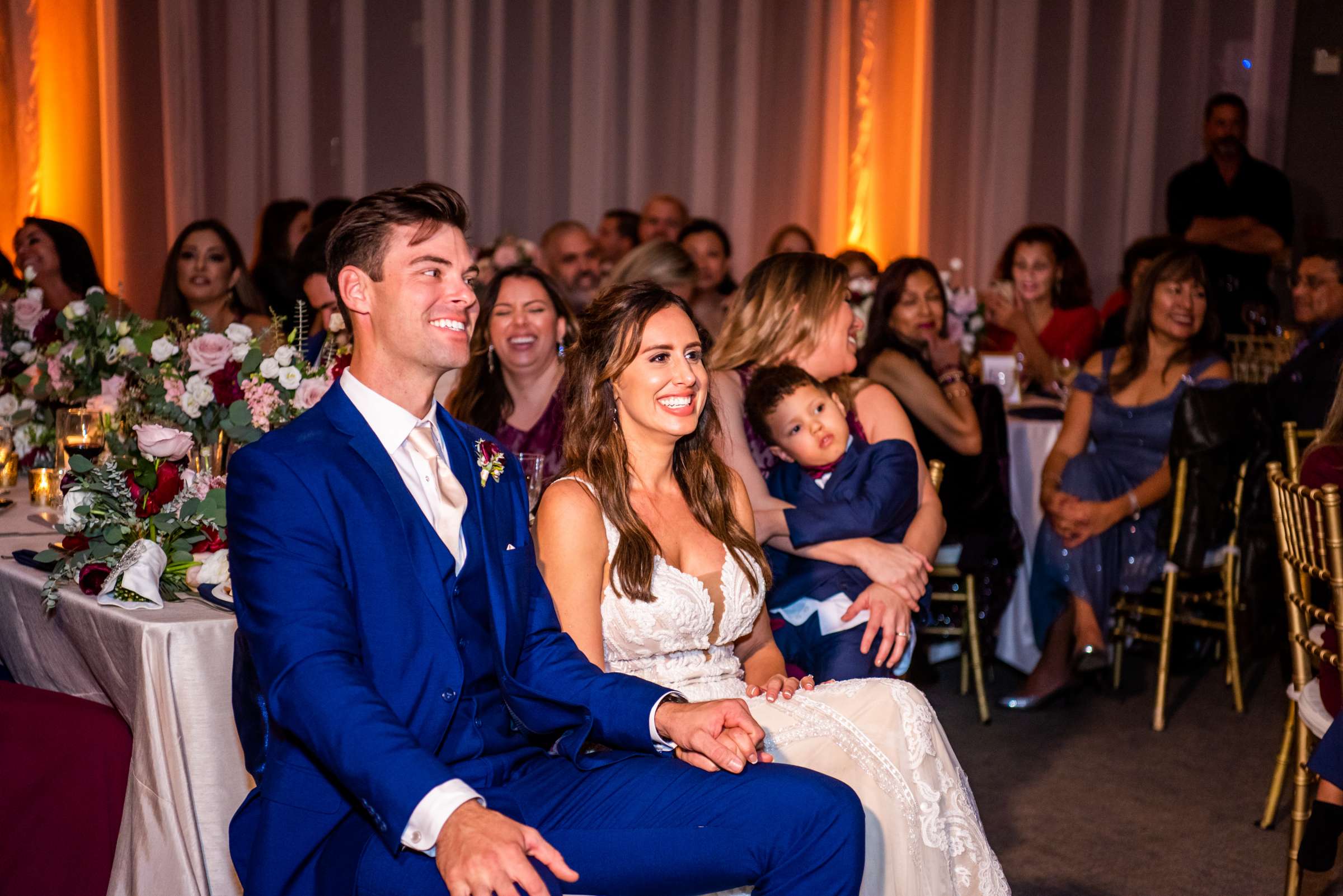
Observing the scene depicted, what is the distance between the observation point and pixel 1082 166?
847 cm

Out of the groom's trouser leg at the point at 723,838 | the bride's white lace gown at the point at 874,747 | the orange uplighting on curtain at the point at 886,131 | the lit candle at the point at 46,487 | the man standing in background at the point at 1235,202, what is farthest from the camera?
the orange uplighting on curtain at the point at 886,131

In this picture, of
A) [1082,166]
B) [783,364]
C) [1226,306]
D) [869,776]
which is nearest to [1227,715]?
[783,364]

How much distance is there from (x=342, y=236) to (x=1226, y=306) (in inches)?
238

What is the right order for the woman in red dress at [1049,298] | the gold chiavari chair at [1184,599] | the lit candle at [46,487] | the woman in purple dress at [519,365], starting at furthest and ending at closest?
1. the woman in red dress at [1049,298]
2. the gold chiavari chair at [1184,599]
3. the woman in purple dress at [519,365]
4. the lit candle at [46,487]

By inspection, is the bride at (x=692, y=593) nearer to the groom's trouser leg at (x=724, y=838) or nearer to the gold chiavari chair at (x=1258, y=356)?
the groom's trouser leg at (x=724, y=838)

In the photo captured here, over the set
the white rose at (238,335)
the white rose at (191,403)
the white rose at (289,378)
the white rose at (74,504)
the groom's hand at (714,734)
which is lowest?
the groom's hand at (714,734)

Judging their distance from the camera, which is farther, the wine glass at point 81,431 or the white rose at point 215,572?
the wine glass at point 81,431

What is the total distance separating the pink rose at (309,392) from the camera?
2701mm

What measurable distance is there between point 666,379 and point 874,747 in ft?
2.42

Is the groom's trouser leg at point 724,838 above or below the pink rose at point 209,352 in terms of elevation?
below

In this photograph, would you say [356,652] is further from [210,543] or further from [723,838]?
[210,543]

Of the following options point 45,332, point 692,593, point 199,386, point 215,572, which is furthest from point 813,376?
point 45,332

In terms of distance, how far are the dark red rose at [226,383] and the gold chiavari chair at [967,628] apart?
2173mm

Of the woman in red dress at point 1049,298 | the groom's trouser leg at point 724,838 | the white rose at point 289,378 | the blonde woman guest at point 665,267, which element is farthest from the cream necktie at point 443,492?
the woman in red dress at point 1049,298
